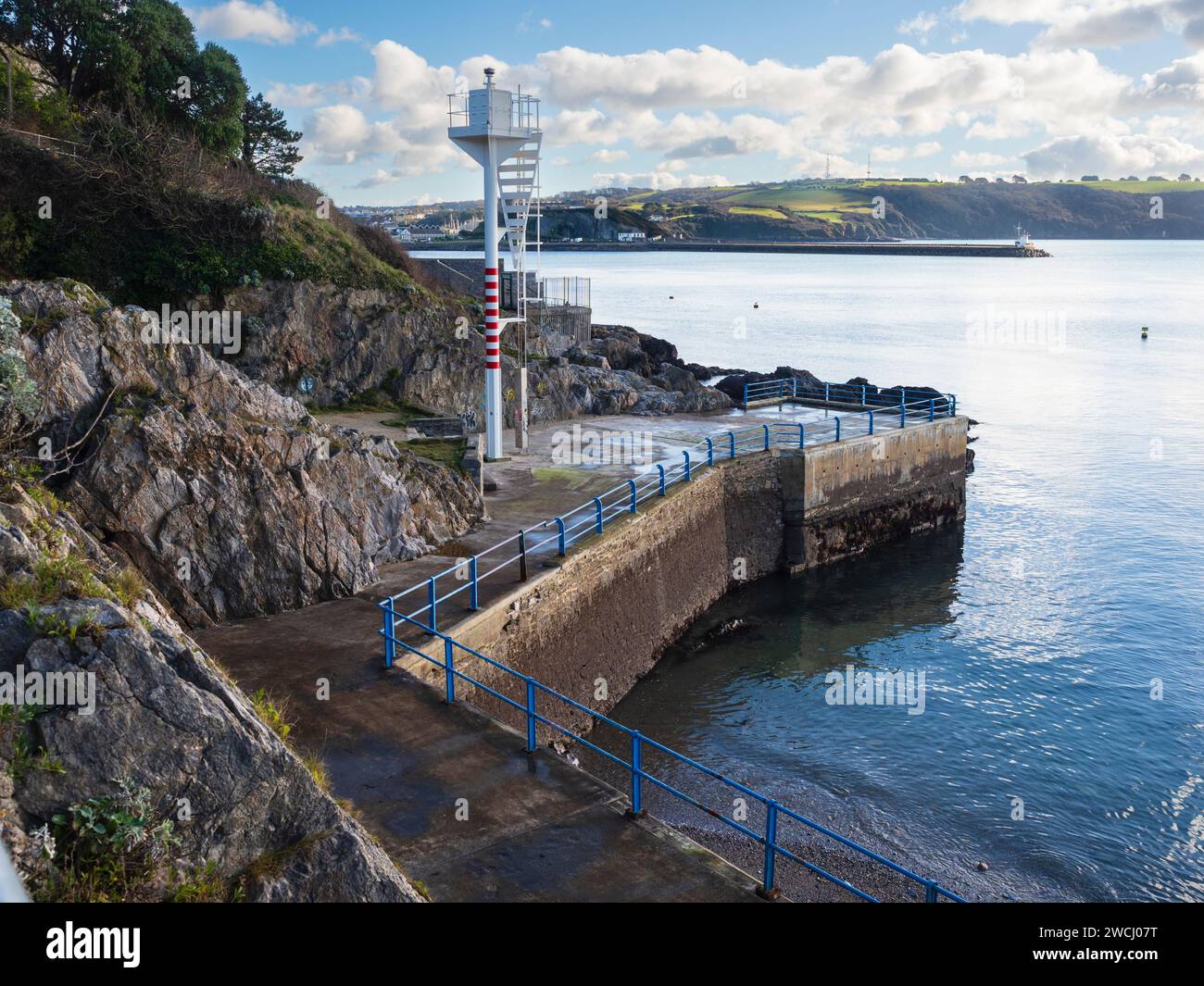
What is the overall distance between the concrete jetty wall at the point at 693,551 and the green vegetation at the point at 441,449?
3861 mm

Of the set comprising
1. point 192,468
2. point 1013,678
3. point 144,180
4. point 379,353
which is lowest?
point 1013,678

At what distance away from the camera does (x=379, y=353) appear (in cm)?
2736

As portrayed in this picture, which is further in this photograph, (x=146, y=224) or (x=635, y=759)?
(x=146, y=224)

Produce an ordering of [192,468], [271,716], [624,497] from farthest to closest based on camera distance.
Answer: [624,497] < [192,468] < [271,716]

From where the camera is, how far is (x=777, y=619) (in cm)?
2514

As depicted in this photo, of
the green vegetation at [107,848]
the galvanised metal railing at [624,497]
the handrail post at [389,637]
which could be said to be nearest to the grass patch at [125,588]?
the green vegetation at [107,848]

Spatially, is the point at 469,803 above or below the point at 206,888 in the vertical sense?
below

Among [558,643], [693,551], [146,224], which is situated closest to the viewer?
[558,643]

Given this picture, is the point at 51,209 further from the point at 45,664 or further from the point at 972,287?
the point at 972,287

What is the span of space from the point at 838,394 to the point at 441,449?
2215cm

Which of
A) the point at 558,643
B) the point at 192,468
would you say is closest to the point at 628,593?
the point at 558,643

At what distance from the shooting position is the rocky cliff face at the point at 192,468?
14352 mm

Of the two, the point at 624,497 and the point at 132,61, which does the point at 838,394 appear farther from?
the point at 132,61
